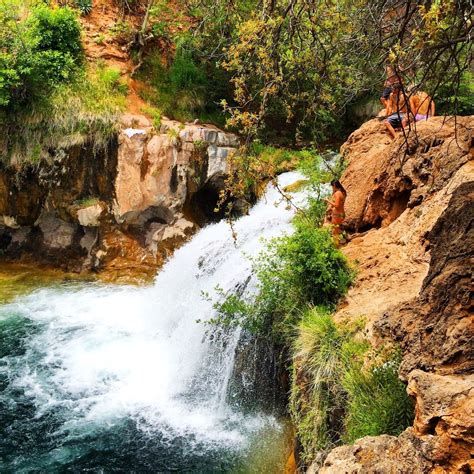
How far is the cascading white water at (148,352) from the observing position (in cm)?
615

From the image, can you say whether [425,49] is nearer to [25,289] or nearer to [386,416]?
[386,416]

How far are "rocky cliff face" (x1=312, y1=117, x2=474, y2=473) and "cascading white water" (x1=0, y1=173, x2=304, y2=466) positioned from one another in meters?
1.38

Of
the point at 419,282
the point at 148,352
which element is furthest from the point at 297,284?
the point at 148,352

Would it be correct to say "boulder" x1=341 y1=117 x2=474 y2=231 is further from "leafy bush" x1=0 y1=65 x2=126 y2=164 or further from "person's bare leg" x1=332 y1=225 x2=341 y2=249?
"leafy bush" x1=0 y1=65 x2=126 y2=164

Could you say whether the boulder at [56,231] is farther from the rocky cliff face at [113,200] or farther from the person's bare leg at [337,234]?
the person's bare leg at [337,234]

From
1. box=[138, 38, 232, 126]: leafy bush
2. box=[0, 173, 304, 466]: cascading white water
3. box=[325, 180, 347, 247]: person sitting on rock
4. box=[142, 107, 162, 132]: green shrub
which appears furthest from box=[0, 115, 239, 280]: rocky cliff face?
box=[325, 180, 347, 247]: person sitting on rock

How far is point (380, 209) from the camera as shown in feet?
21.2

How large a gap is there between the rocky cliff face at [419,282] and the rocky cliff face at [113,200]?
4.51m

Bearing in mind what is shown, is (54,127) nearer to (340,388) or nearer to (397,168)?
(397,168)

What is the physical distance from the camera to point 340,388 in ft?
14.1

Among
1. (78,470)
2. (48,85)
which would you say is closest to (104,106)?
(48,85)

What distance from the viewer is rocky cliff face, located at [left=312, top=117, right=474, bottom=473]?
8.52 feet

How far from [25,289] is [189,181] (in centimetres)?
426

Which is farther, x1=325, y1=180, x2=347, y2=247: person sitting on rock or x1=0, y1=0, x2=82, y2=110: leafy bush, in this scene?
x1=0, y1=0, x2=82, y2=110: leafy bush
